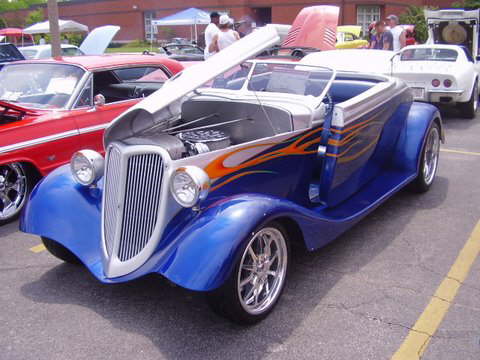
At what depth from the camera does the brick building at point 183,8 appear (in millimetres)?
36219

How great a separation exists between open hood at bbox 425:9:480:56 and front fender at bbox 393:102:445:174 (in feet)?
26.4

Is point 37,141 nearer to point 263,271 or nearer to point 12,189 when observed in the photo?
point 12,189

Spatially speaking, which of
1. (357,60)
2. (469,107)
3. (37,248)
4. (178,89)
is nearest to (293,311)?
(178,89)

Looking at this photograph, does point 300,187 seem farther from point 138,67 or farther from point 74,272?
point 138,67

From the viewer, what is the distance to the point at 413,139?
17.3 feet

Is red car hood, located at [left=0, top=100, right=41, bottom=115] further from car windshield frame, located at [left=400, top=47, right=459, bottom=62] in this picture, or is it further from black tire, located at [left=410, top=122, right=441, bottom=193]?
car windshield frame, located at [left=400, top=47, right=459, bottom=62]

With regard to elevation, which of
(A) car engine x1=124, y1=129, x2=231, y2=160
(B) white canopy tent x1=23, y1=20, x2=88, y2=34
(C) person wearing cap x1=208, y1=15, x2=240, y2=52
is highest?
(B) white canopy tent x1=23, y1=20, x2=88, y2=34

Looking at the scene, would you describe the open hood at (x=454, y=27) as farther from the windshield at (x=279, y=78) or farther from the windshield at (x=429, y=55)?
the windshield at (x=279, y=78)

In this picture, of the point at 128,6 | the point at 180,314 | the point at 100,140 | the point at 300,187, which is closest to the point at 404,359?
the point at 180,314

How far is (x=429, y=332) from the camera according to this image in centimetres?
308

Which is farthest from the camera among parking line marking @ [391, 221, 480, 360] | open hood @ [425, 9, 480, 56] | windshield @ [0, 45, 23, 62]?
open hood @ [425, 9, 480, 56]

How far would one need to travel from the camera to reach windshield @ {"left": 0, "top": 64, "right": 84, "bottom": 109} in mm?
5602

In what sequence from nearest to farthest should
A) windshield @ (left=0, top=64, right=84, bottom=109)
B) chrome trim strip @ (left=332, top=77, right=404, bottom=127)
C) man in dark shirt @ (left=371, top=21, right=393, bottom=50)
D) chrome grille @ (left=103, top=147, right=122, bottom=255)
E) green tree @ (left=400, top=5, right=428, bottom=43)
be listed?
chrome grille @ (left=103, top=147, right=122, bottom=255) → chrome trim strip @ (left=332, top=77, right=404, bottom=127) → windshield @ (left=0, top=64, right=84, bottom=109) → man in dark shirt @ (left=371, top=21, right=393, bottom=50) → green tree @ (left=400, top=5, right=428, bottom=43)

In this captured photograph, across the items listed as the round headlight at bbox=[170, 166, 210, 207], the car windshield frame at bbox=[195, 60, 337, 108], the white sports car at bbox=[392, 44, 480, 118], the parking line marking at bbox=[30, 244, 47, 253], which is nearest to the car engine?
the round headlight at bbox=[170, 166, 210, 207]
